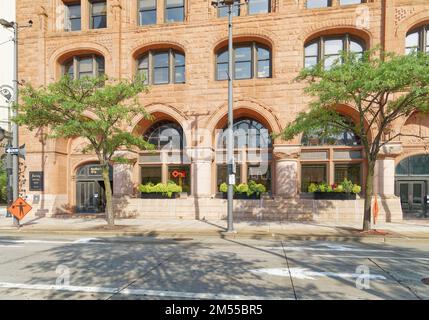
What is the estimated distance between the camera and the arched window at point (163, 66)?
64.0 ft

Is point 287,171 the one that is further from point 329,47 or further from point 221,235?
point 329,47

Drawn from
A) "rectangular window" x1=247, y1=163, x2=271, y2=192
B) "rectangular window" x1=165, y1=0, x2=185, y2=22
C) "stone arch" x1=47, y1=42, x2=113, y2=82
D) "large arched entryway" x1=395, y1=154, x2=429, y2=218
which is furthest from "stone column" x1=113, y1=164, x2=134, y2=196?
"large arched entryway" x1=395, y1=154, x2=429, y2=218

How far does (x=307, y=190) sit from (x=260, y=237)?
23.6 feet

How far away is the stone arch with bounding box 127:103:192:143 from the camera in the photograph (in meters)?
18.3

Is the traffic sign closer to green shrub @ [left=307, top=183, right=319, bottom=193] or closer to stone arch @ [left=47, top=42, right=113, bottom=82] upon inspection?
stone arch @ [left=47, top=42, right=113, bottom=82]

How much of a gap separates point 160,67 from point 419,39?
15455 millimetres

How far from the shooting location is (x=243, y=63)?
1888 cm

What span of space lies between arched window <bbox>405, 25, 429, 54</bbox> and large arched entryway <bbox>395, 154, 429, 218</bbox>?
608 centimetres

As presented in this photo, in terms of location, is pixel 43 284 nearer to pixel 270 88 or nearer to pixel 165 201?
pixel 165 201

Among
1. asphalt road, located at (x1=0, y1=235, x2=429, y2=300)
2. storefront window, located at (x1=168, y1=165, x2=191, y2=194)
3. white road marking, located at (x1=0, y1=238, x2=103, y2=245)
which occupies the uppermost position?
storefront window, located at (x1=168, y1=165, x2=191, y2=194)

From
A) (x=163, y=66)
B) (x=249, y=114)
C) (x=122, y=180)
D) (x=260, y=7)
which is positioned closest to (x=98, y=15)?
(x=163, y=66)

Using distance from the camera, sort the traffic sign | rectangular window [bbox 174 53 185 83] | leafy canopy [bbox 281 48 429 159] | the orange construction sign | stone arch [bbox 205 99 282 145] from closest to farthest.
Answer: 1. leafy canopy [bbox 281 48 429 159]
2. the orange construction sign
3. the traffic sign
4. stone arch [bbox 205 99 282 145]
5. rectangular window [bbox 174 53 185 83]

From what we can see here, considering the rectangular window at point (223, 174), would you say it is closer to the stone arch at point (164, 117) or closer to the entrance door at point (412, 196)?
the stone arch at point (164, 117)

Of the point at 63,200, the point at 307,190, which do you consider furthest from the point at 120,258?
the point at 63,200
